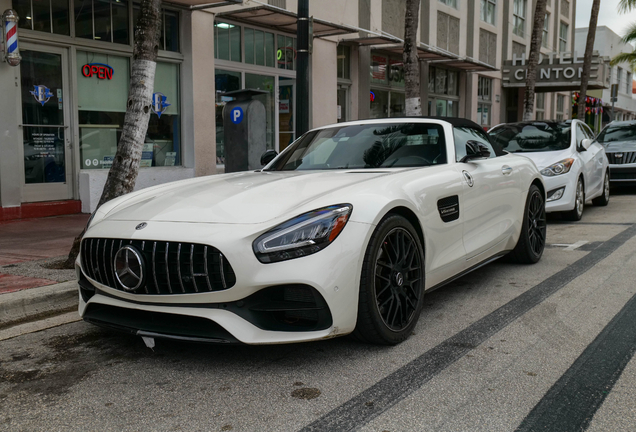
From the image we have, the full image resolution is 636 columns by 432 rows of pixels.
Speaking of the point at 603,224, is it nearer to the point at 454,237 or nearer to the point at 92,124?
the point at 454,237

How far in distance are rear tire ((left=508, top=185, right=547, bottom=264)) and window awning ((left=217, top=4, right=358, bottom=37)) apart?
7222mm

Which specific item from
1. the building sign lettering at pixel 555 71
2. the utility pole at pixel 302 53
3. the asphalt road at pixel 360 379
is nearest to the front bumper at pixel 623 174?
the utility pole at pixel 302 53

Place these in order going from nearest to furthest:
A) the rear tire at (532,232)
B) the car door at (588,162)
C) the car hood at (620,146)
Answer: the rear tire at (532,232), the car door at (588,162), the car hood at (620,146)

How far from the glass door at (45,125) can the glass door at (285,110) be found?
5.43 meters

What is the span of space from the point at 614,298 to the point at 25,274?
16.2 feet

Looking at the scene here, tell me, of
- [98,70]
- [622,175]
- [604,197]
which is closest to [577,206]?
[604,197]

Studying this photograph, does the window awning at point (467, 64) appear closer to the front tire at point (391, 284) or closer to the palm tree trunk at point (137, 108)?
the palm tree trunk at point (137, 108)

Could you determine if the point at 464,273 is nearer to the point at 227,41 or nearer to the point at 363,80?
the point at 227,41

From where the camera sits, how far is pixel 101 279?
3.77 m

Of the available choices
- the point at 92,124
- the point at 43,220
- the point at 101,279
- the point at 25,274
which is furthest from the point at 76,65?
the point at 101,279

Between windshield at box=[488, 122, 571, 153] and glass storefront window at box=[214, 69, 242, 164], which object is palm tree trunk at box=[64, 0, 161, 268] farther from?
glass storefront window at box=[214, 69, 242, 164]

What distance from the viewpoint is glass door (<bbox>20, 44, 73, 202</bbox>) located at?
977 cm

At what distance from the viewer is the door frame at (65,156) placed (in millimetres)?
9703

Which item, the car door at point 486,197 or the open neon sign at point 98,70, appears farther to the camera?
the open neon sign at point 98,70
